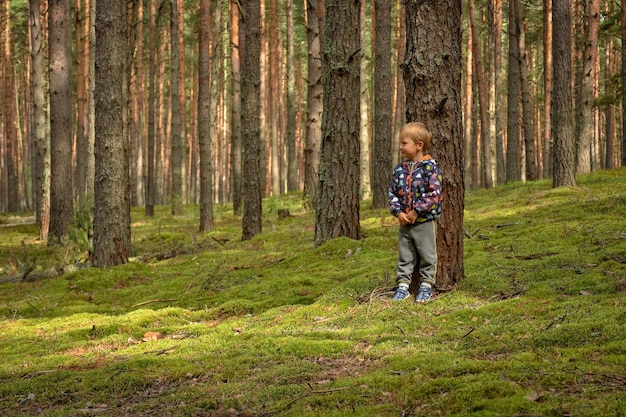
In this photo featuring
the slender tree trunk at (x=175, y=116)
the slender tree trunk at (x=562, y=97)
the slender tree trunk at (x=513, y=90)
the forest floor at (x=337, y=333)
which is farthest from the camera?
the slender tree trunk at (x=175, y=116)

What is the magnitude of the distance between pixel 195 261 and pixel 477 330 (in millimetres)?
7243

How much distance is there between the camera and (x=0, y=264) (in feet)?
44.4

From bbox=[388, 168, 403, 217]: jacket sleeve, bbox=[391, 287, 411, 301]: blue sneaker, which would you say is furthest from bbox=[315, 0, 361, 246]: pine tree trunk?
bbox=[391, 287, 411, 301]: blue sneaker

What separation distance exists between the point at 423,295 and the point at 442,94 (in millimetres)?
2079

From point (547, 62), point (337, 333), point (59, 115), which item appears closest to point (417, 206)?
point (337, 333)

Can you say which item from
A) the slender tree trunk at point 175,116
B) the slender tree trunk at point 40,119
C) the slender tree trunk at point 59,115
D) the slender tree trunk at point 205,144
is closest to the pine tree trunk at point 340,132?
the slender tree trunk at point 205,144

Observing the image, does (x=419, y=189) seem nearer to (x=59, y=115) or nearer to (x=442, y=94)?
(x=442, y=94)

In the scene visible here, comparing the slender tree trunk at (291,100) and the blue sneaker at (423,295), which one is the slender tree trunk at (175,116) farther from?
the blue sneaker at (423,295)

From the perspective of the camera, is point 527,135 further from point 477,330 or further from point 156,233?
point 477,330

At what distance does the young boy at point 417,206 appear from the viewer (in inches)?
244

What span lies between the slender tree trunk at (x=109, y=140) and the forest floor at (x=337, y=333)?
55 cm

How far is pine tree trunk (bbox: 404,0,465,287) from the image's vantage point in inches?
252

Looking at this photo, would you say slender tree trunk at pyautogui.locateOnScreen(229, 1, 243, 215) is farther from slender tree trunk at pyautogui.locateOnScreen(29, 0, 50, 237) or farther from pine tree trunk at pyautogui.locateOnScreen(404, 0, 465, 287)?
pine tree trunk at pyautogui.locateOnScreen(404, 0, 465, 287)

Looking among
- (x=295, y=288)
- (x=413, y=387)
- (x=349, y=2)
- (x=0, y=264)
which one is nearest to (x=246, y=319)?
(x=295, y=288)
